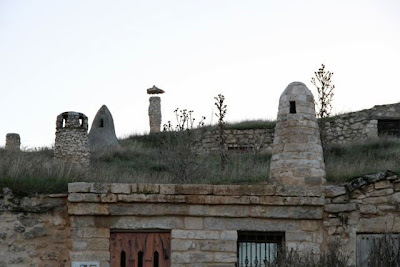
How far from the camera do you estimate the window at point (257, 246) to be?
10.2 m

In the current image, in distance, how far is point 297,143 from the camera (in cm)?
1020

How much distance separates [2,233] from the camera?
958 centimetres

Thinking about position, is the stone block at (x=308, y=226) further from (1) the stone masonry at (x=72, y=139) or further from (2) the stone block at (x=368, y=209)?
(1) the stone masonry at (x=72, y=139)

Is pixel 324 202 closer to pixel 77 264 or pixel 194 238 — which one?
pixel 194 238

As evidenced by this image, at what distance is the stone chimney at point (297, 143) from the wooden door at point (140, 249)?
7.30ft

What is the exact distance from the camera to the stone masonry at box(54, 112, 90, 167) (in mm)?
16422

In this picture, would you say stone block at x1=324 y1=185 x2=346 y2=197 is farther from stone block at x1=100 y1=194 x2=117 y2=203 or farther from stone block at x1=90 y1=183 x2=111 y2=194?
stone block at x1=90 y1=183 x2=111 y2=194

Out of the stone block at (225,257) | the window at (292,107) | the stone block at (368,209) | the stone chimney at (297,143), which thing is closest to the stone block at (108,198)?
the stone block at (225,257)

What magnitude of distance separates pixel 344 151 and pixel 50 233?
1047 centimetres

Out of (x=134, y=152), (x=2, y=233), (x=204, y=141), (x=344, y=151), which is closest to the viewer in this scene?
(x=2, y=233)

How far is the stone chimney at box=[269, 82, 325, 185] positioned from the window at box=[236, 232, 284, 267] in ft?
3.17

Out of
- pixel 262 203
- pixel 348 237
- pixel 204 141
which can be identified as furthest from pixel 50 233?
pixel 204 141

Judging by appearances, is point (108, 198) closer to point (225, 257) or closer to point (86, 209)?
point (86, 209)

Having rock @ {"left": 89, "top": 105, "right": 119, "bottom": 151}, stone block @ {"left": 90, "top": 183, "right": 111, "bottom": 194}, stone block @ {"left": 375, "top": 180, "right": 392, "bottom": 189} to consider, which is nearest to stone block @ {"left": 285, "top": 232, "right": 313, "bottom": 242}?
stone block @ {"left": 375, "top": 180, "right": 392, "bottom": 189}
